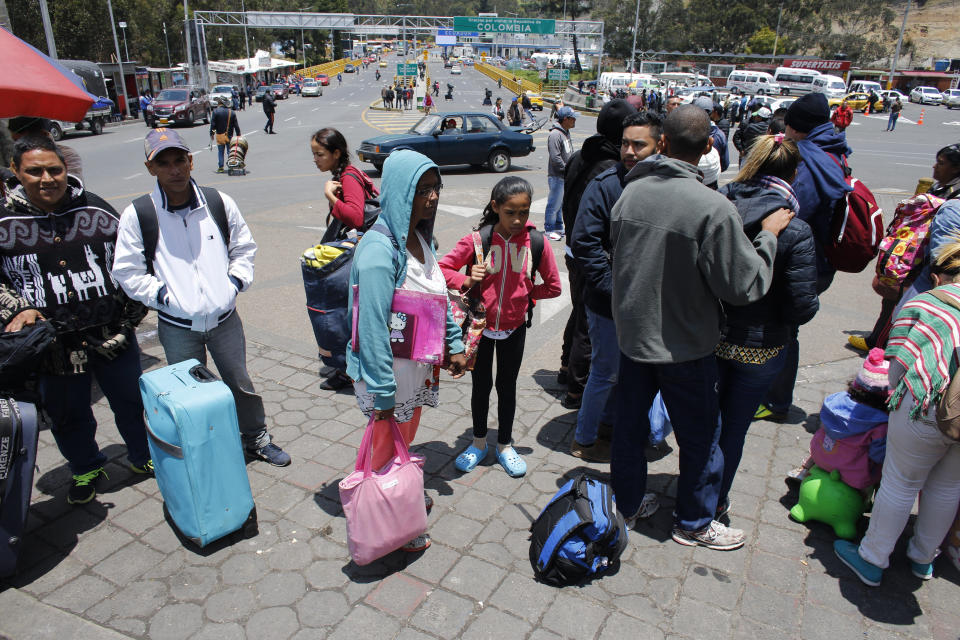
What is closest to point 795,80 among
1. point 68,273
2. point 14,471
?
point 68,273

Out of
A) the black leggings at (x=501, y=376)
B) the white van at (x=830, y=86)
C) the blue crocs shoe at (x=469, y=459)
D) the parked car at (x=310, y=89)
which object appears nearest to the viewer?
the black leggings at (x=501, y=376)

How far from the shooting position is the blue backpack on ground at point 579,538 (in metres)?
2.84

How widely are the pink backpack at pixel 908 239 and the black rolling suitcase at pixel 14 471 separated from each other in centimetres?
529

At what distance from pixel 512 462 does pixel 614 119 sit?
2482mm

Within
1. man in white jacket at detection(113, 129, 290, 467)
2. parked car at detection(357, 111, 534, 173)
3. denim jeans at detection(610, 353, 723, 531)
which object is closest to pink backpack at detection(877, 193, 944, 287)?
denim jeans at detection(610, 353, 723, 531)

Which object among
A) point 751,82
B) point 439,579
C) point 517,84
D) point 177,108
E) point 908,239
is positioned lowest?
point 439,579

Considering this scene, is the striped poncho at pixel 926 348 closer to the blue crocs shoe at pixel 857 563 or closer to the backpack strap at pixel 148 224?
the blue crocs shoe at pixel 857 563

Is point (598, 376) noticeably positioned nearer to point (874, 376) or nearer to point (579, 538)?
point (579, 538)

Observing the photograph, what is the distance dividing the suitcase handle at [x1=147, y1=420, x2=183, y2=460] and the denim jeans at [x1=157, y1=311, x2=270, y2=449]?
1.67ft

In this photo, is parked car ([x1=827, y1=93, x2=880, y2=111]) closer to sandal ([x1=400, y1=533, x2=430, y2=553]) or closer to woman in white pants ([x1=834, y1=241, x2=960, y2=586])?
woman in white pants ([x1=834, y1=241, x2=960, y2=586])

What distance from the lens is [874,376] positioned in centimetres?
313

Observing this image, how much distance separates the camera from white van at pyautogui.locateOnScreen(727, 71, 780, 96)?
45.0m

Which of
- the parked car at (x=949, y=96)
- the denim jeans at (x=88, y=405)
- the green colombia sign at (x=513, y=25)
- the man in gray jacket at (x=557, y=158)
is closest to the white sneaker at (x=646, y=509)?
the denim jeans at (x=88, y=405)

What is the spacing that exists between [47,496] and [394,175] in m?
2.82
